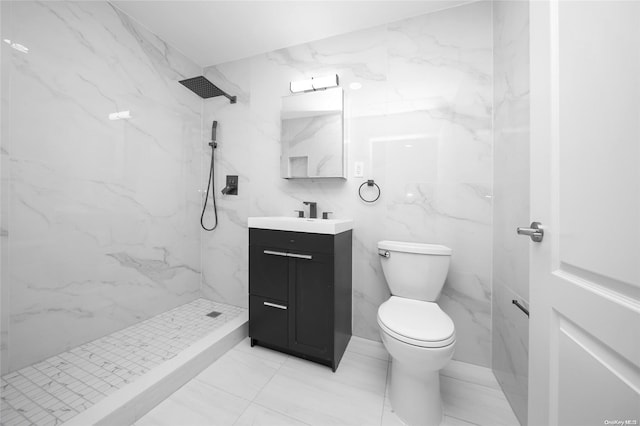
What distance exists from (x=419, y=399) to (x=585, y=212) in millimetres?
1036

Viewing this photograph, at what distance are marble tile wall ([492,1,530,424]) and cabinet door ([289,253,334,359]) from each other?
915mm

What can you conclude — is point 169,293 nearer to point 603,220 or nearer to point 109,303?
point 109,303

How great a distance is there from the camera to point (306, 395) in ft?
3.94

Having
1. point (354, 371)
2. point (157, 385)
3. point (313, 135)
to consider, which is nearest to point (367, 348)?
point (354, 371)

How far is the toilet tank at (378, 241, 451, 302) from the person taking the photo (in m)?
1.34

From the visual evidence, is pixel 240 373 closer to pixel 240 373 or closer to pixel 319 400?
pixel 240 373

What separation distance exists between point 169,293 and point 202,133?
1.51 m

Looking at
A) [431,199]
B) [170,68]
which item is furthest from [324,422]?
[170,68]

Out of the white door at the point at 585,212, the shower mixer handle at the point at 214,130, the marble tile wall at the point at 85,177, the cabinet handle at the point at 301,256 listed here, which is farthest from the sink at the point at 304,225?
the shower mixer handle at the point at 214,130

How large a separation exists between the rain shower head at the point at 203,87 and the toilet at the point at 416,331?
1838 millimetres

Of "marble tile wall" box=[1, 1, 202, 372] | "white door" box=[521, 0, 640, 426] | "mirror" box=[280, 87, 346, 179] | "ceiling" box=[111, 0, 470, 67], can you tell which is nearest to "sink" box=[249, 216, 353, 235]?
"mirror" box=[280, 87, 346, 179]

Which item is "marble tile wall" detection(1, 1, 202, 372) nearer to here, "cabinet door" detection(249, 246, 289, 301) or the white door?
"cabinet door" detection(249, 246, 289, 301)

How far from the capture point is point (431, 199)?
153 centimetres

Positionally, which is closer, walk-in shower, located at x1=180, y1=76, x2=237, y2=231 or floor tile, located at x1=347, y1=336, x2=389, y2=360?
floor tile, located at x1=347, y1=336, x2=389, y2=360
